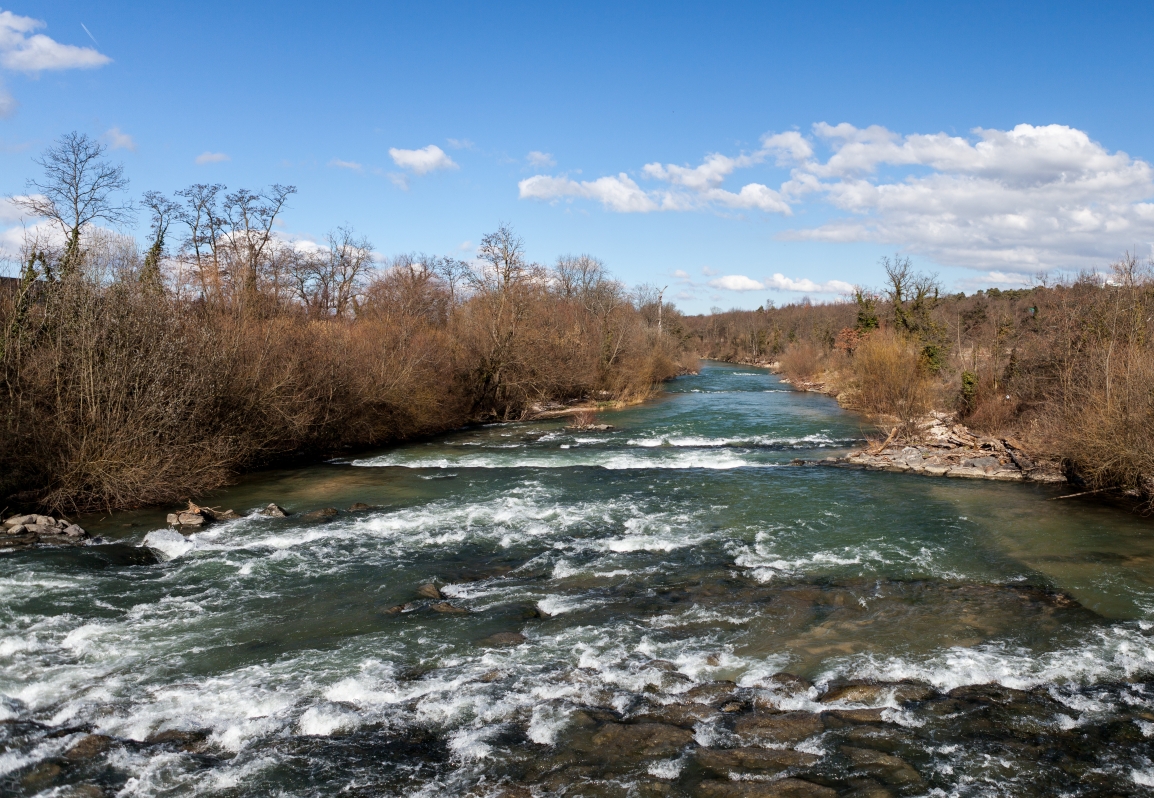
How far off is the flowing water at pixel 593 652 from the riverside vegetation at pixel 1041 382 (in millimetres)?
2241

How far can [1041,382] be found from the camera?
24625mm

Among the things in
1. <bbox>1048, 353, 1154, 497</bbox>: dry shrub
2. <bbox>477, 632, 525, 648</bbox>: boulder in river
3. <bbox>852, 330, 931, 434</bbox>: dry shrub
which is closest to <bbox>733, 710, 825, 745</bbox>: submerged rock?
<bbox>477, 632, 525, 648</bbox>: boulder in river

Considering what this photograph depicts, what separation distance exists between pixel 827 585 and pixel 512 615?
17.7 ft

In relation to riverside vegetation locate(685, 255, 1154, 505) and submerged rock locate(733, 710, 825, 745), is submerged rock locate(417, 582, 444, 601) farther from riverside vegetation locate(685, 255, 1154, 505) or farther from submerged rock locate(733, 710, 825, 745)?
riverside vegetation locate(685, 255, 1154, 505)

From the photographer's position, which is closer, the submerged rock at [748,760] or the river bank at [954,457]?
the submerged rock at [748,760]

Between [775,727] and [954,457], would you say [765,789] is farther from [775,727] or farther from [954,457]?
[954,457]

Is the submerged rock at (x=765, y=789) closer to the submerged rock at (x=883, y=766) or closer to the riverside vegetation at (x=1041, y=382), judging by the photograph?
the submerged rock at (x=883, y=766)

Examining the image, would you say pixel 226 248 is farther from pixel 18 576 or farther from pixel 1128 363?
pixel 1128 363

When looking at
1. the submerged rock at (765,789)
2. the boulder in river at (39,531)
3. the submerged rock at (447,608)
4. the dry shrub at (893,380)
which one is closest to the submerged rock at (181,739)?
the submerged rock at (447,608)

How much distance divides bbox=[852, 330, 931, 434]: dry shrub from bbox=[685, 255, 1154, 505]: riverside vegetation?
7cm

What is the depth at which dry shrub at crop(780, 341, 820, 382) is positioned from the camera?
58.3 m

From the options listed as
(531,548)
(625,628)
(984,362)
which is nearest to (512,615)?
(625,628)

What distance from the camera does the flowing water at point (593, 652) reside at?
7160 mm

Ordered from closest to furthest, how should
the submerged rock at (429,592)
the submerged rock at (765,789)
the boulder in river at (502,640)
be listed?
the submerged rock at (765,789) < the boulder in river at (502,640) < the submerged rock at (429,592)
